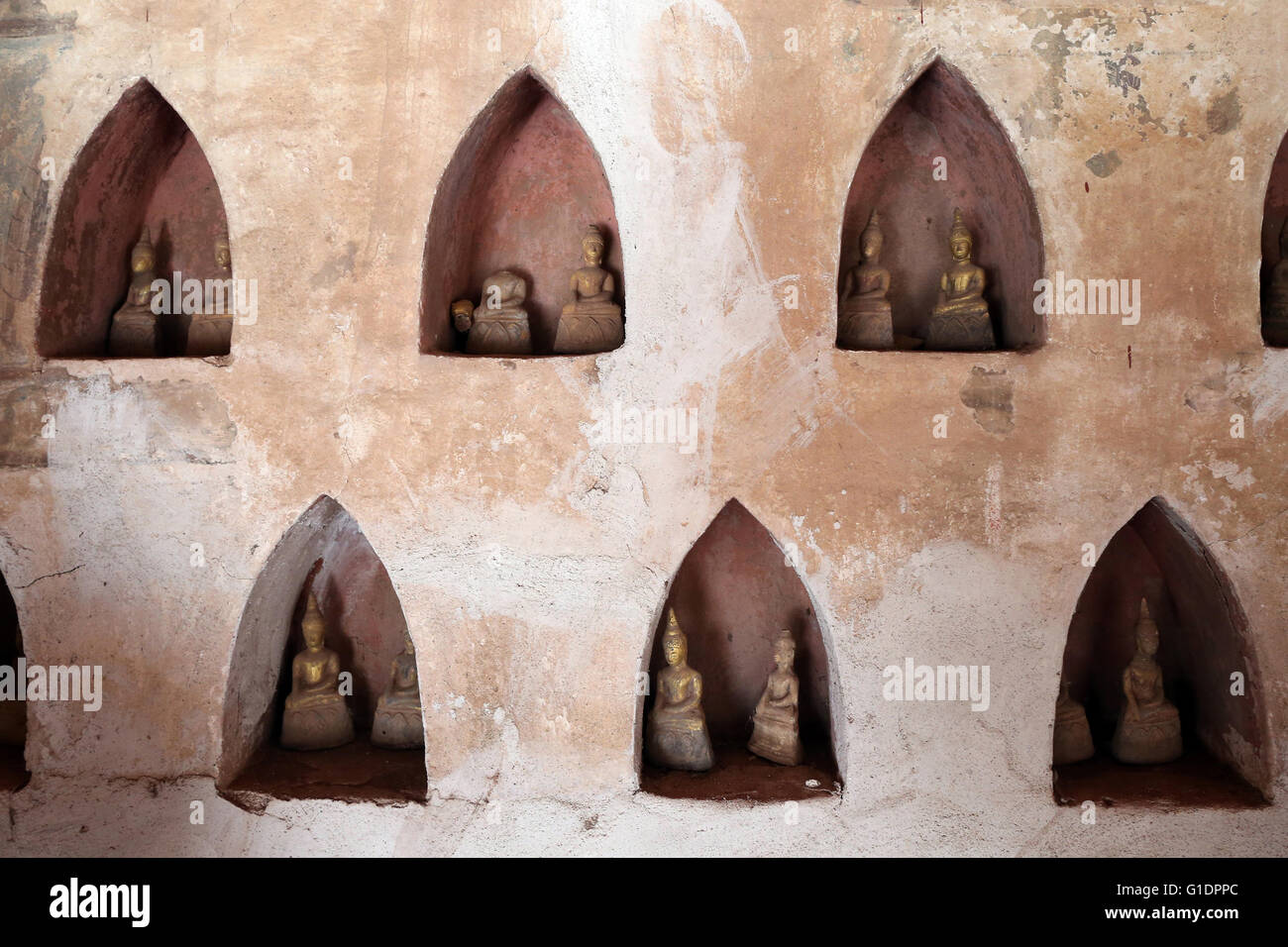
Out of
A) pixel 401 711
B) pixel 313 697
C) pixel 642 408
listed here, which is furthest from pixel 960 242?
pixel 313 697

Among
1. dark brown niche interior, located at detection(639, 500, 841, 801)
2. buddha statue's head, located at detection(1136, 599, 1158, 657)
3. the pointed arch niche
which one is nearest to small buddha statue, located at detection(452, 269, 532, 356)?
the pointed arch niche

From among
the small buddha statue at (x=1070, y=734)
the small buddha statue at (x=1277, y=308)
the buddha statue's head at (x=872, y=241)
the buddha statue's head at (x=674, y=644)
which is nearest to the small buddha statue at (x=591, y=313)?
the buddha statue's head at (x=872, y=241)

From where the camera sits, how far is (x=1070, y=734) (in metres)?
5.64

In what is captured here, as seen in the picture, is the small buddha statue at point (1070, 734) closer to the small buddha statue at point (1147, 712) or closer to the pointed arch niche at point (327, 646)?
the small buddha statue at point (1147, 712)

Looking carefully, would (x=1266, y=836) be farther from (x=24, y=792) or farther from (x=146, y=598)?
(x=24, y=792)

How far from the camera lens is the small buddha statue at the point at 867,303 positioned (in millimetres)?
5508

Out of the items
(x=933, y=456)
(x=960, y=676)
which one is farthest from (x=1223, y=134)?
(x=960, y=676)

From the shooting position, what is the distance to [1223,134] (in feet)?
16.5

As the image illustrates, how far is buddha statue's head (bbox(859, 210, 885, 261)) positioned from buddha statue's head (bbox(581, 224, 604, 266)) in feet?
5.18

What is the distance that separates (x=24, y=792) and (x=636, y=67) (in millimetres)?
5357

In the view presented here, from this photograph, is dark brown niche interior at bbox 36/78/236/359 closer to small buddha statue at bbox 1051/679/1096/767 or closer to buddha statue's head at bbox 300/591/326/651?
buddha statue's head at bbox 300/591/326/651

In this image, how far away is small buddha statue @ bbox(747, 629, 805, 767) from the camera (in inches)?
218

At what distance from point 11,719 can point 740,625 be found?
4.66 metres

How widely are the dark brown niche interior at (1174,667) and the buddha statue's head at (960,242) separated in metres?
1.76
